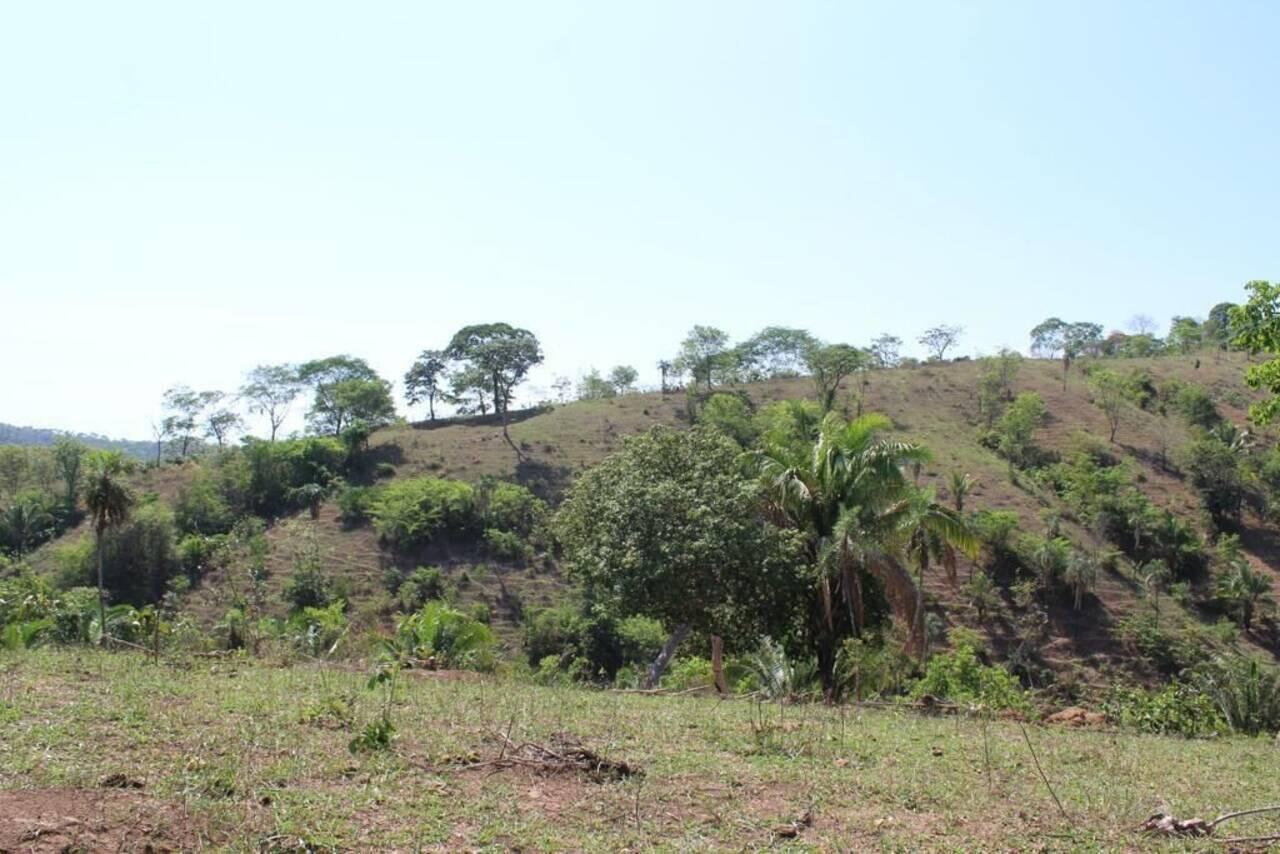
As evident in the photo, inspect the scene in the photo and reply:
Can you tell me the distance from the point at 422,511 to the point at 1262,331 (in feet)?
169

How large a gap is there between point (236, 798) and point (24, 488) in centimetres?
7337

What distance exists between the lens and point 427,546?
58.9 m

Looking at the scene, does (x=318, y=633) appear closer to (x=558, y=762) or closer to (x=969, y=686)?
(x=969, y=686)

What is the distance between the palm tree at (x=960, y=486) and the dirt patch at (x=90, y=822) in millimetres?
55879

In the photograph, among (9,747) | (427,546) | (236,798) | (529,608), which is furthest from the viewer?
(427,546)

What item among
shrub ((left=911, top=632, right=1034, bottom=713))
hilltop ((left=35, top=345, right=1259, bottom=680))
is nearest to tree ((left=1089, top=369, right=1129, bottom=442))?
hilltop ((left=35, top=345, right=1259, bottom=680))

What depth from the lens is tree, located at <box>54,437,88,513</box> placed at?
65.0m

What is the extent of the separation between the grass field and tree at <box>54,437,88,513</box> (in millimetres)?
62406

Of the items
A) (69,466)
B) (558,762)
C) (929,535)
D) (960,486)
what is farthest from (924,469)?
(558,762)

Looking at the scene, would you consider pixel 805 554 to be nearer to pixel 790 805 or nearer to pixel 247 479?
pixel 790 805

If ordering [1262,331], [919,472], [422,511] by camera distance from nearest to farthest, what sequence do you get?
[1262,331], [919,472], [422,511]

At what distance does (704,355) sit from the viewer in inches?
3214

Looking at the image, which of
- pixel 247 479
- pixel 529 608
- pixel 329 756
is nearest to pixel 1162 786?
pixel 329 756

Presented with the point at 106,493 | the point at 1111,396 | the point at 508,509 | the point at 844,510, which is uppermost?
the point at 1111,396
